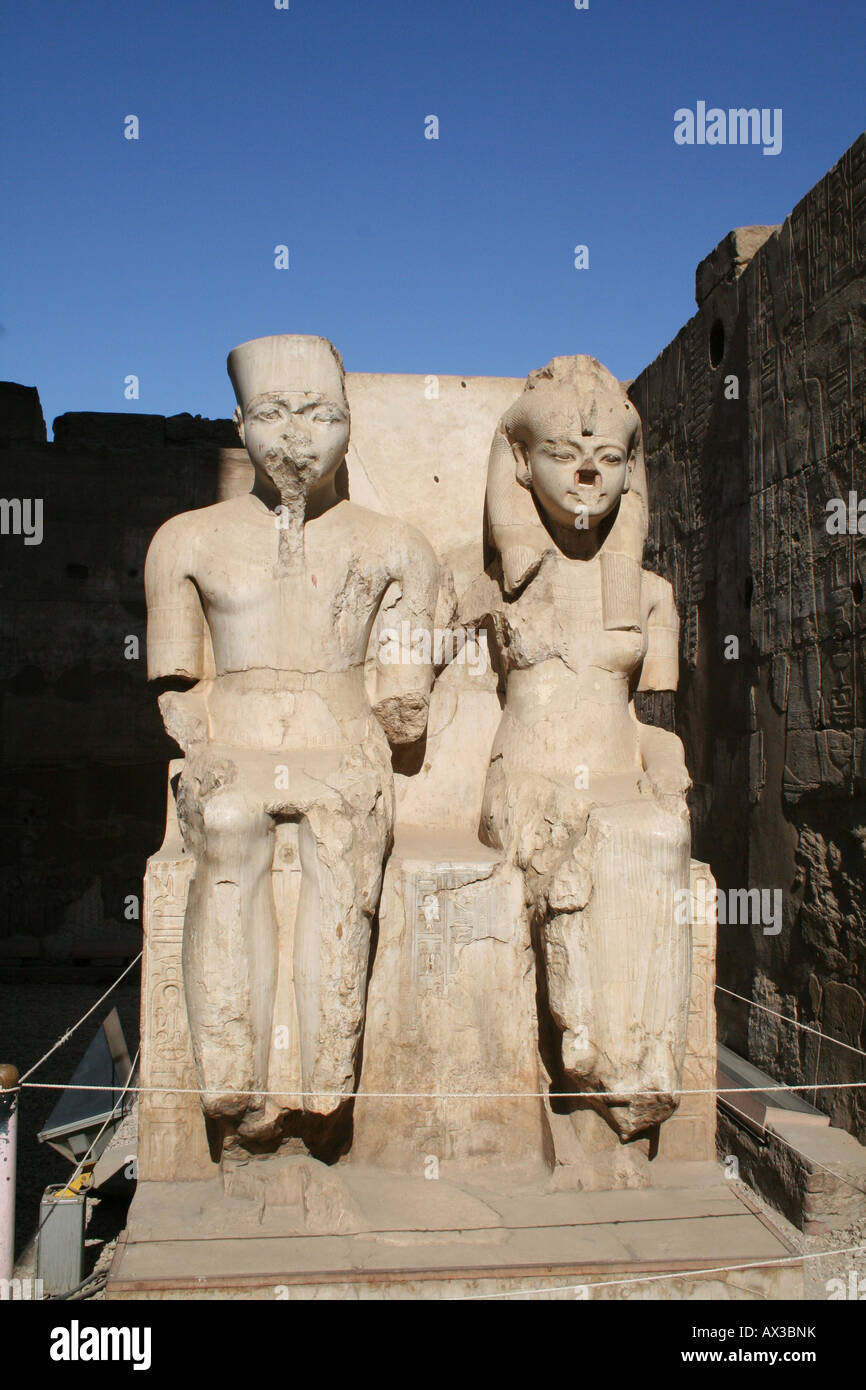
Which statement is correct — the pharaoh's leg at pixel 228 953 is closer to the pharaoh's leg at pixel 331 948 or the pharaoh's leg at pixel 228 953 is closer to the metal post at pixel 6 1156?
the pharaoh's leg at pixel 331 948

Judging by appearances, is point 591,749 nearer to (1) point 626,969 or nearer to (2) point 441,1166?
(1) point 626,969

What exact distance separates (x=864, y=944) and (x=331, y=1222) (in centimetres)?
307

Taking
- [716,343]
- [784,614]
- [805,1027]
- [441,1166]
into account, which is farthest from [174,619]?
[716,343]

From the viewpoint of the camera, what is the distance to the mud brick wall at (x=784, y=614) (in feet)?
17.3

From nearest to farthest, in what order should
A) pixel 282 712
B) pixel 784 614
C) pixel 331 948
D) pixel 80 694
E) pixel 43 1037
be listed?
pixel 331 948, pixel 282 712, pixel 784 614, pixel 43 1037, pixel 80 694

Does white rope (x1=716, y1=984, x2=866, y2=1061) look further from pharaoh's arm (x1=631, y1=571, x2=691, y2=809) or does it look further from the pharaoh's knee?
the pharaoh's knee

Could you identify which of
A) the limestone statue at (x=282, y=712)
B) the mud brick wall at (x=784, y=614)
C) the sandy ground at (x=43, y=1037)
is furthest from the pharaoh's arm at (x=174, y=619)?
the mud brick wall at (x=784, y=614)

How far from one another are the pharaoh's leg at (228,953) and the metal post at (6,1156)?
18.0 inches

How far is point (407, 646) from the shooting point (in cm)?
345

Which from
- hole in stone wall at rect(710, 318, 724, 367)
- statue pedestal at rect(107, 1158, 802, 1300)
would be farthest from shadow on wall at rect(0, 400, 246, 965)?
statue pedestal at rect(107, 1158, 802, 1300)

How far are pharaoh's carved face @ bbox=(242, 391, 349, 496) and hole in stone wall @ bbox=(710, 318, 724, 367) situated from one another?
15.6 feet

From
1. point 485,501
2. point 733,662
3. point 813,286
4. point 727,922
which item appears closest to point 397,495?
point 485,501

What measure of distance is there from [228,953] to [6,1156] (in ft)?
2.39

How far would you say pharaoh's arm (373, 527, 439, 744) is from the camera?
3.42 meters
